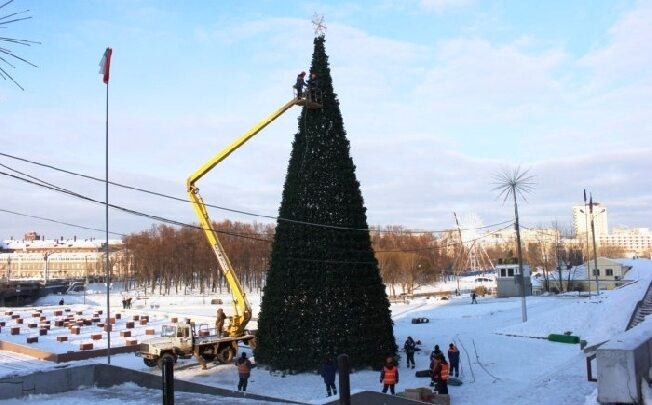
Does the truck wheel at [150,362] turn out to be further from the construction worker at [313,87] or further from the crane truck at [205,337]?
the construction worker at [313,87]

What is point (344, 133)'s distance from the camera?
24656 mm

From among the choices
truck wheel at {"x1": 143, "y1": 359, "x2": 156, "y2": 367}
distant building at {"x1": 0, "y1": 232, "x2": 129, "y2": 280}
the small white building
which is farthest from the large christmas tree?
distant building at {"x1": 0, "y1": 232, "x2": 129, "y2": 280}

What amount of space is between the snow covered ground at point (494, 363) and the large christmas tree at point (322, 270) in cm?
108

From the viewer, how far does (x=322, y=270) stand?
22.7 metres

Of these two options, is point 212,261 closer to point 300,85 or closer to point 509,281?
point 509,281

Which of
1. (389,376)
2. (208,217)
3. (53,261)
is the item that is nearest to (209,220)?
(208,217)

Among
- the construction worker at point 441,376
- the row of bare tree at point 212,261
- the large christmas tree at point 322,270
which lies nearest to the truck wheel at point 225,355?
the large christmas tree at point 322,270

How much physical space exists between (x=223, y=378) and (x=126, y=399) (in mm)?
9339

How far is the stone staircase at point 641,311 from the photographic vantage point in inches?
907

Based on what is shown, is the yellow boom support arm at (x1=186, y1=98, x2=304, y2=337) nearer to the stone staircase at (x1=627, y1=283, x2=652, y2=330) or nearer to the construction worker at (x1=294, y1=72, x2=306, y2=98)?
the construction worker at (x1=294, y1=72, x2=306, y2=98)

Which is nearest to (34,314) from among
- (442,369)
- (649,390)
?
(442,369)

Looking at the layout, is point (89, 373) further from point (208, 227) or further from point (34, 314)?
point (34, 314)

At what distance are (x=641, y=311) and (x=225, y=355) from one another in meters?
18.2

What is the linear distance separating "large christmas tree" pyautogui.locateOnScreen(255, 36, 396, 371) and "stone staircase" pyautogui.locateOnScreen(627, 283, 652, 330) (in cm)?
948
